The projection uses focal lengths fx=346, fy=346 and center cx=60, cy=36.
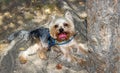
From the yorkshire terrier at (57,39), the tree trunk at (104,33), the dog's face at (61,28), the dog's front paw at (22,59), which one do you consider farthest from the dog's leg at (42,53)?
the tree trunk at (104,33)

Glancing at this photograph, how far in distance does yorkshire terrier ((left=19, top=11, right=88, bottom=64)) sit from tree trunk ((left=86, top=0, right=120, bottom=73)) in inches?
47.3

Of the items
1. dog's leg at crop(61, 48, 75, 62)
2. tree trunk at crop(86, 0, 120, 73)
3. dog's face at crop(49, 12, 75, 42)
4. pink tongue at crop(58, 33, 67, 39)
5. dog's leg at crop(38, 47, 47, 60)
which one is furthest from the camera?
dog's leg at crop(38, 47, 47, 60)

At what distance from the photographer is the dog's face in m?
7.76

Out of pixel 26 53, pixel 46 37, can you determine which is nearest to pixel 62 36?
pixel 46 37

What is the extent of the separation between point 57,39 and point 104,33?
1970 mm

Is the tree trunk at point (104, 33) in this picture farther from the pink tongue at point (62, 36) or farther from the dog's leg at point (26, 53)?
the dog's leg at point (26, 53)

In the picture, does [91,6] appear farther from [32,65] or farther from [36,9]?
[36,9]

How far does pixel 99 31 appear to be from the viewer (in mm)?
6309

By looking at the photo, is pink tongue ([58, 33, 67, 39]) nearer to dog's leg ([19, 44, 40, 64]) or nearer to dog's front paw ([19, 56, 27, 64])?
dog's leg ([19, 44, 40, 64])

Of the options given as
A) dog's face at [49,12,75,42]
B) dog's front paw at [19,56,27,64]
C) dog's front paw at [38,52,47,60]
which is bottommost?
dog's front paw at [19,56,27,64]

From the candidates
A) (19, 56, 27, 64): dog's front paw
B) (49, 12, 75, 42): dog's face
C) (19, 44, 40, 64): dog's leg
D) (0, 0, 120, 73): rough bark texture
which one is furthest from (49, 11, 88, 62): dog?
(19, 56, 27, 64): dog's front paw

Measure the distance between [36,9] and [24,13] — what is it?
41 cm

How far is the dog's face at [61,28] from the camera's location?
25.5 feet

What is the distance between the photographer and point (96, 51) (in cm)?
662
